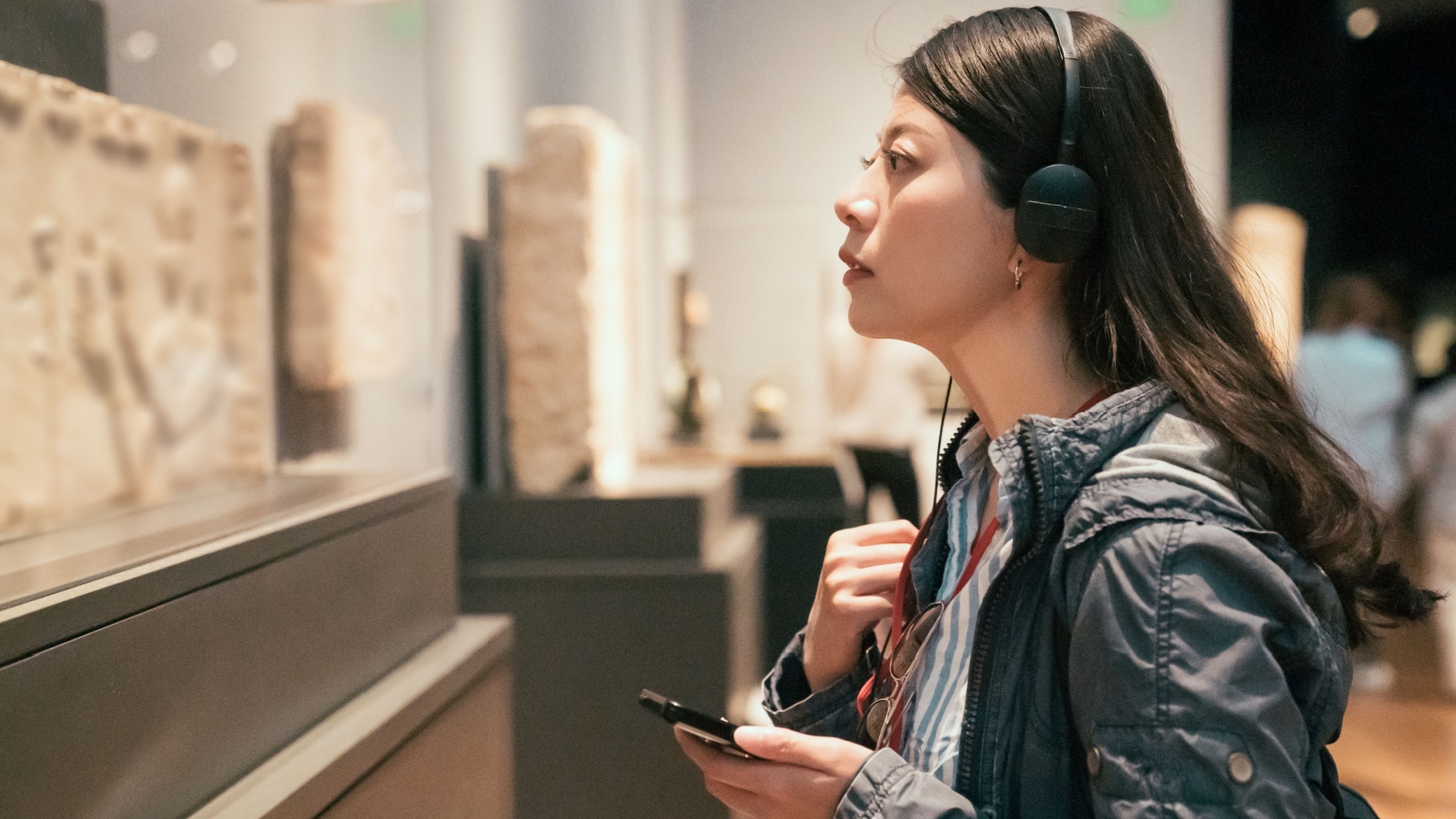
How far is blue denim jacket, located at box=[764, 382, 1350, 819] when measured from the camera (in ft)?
3.02

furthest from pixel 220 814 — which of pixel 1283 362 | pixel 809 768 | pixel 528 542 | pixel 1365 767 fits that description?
pixel 1365 767

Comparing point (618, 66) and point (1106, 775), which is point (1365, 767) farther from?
point (618, 66)

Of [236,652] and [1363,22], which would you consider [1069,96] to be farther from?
[1363,22]

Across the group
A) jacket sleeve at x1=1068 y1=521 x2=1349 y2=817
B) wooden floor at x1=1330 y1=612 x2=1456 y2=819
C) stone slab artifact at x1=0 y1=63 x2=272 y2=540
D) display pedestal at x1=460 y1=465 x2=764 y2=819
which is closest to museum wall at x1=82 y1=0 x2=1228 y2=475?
stone slab artifact at x1=0 y1=63 x2=272 y2=540

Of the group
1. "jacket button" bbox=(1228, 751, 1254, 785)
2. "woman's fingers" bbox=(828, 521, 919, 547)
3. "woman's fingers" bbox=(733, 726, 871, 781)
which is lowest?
"woman's fingers" bbox=(733, 726, 871, 781)

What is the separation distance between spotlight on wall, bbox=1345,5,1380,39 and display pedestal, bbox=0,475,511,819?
781cm

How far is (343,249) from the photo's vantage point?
2783mm

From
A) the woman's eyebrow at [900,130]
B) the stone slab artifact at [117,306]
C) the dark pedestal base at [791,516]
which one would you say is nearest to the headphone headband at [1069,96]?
the woman's eyebrow at [900,130]

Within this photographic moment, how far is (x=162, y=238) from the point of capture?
1868mm

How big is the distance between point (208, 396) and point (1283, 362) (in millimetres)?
1616

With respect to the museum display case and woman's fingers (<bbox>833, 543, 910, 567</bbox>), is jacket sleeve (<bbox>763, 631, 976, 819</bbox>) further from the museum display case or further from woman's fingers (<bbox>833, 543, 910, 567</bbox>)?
the museum display case

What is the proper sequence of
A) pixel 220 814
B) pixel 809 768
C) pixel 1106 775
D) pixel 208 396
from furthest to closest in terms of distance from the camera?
pixel 208 396 → pixel 220 814 → pixel 809 768 → pixel 1106 775

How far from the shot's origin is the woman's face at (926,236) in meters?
1.18

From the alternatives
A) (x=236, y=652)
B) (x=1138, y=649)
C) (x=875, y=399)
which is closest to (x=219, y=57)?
(x=236, y=652)
